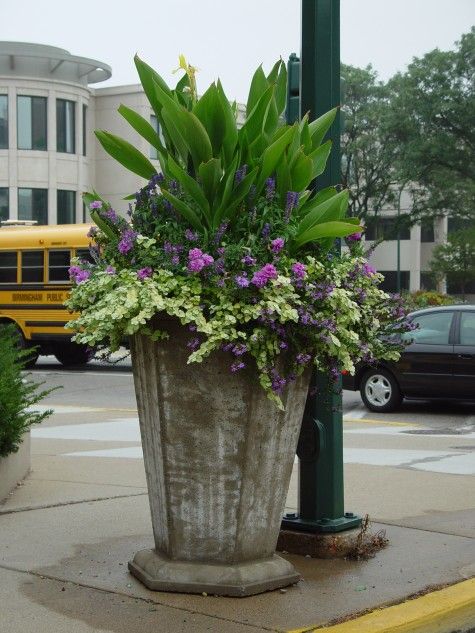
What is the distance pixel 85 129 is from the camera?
57.9 meters

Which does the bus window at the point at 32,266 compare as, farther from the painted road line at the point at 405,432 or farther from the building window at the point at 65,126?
the building window at the point at 65,126

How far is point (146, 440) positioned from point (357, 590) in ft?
3.96

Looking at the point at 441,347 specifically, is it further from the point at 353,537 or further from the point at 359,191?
the point at 359,191

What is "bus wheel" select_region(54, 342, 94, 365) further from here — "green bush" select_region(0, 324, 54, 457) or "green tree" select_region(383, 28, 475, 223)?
"green tree" select_region(383, 28, 475, 223)

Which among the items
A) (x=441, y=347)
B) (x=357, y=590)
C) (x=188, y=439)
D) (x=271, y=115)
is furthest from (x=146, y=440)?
(x=441, y=347)

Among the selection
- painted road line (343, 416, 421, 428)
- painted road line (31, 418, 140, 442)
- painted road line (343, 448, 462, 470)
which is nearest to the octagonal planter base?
painted road line (343, 448, 462, 470)

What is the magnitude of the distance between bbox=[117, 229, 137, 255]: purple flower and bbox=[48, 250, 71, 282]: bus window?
19055 mm

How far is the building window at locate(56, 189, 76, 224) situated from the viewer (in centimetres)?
5706

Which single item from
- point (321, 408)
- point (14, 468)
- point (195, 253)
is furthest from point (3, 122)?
point (195, 253)

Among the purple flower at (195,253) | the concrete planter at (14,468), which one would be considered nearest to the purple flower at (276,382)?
the purple flower at (195,253)

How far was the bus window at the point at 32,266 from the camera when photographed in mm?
24469

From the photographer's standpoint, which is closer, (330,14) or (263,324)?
(263,324)

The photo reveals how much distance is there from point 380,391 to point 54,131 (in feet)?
140

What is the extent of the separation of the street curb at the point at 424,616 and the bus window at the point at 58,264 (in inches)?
766
